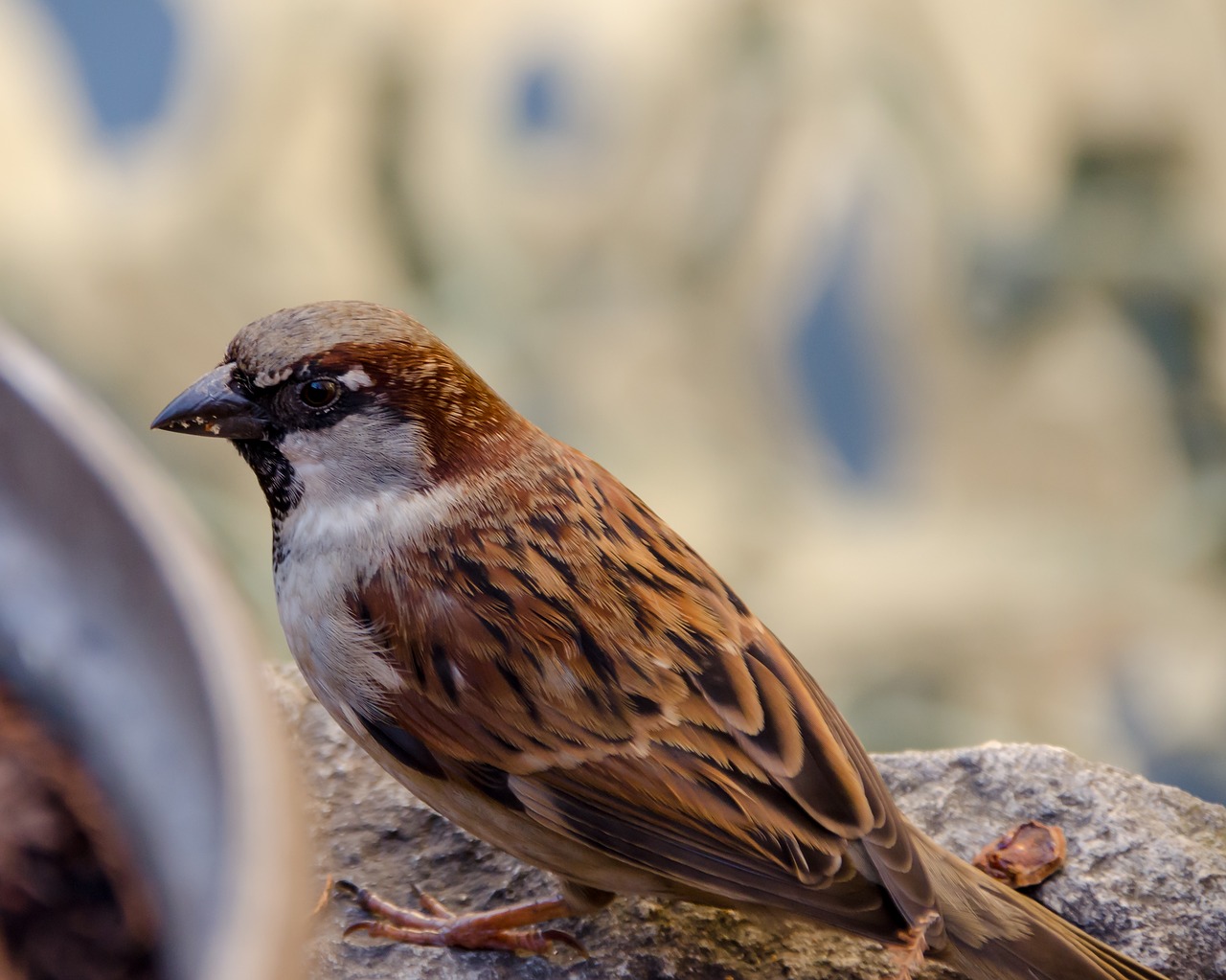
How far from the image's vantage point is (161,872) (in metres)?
0.67

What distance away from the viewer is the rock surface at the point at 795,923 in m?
1.46

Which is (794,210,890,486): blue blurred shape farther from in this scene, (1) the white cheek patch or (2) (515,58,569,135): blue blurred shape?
(1) the white cheek patch

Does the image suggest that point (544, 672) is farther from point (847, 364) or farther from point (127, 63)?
point (127, 63)

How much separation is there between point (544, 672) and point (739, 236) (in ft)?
6.21

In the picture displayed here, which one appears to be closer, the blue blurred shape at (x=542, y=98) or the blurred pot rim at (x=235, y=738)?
the blurred pot rim at (x=235, y=738)

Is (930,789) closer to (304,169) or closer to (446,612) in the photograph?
(446,612)

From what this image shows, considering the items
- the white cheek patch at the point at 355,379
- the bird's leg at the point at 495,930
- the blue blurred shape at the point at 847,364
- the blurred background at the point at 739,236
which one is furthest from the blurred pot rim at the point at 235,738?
the blue blurred shape at the point at 847,364

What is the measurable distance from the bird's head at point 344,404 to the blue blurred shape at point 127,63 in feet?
6.08

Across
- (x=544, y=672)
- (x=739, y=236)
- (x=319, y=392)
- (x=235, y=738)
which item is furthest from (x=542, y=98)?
(x=235, y=738)

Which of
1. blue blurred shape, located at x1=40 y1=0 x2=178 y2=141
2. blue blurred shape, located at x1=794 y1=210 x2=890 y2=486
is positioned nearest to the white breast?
blue blurred shape, located at x1=794 y1=210 x2=890 y2=486

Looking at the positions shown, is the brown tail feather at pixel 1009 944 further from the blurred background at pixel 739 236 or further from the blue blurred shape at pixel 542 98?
the blue blurred shape at pixel 542 98

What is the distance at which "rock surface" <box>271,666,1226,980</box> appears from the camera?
1.46 meters

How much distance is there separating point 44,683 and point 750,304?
228cm

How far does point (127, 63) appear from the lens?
117 inches
